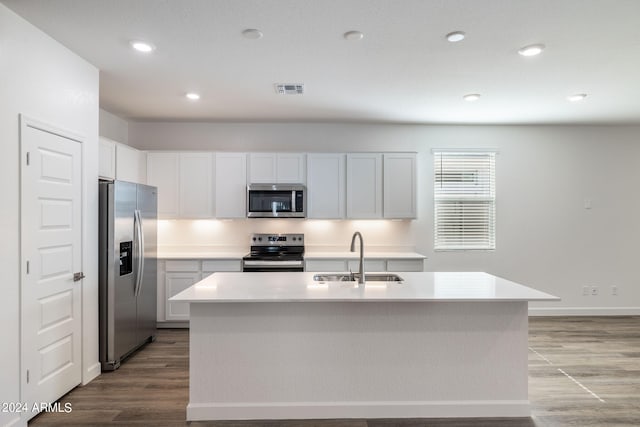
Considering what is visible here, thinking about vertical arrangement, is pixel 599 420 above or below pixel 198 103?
below

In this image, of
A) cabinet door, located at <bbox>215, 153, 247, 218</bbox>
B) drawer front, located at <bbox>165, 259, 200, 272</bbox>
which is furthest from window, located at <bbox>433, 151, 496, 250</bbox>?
drawer front, located at <bbox>165, 259, 200, 272</bbox>

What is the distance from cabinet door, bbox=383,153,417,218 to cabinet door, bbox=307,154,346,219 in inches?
22.9

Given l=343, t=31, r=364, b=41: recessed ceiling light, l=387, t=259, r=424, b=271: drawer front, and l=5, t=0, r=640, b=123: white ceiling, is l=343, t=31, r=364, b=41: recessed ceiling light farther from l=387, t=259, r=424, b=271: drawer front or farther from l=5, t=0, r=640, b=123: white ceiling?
l=387, t=259, r=424, b=271: drawer front

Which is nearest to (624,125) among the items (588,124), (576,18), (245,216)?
(588,124)

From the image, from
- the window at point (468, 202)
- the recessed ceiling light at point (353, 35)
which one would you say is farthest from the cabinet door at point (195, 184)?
the window at point (468, 202)

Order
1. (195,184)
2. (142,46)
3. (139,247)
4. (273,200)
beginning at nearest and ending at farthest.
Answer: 1. (142,46)
2. (139,247)
3. (273,200)
4. (195,184)

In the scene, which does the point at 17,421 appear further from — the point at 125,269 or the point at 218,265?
the point at 218,265

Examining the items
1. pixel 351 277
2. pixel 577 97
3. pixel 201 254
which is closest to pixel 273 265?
pixel 201 254

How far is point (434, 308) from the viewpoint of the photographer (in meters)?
2.59

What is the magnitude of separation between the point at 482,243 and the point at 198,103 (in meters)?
4.20

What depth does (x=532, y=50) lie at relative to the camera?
114 inches

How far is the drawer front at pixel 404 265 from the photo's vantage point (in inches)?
184

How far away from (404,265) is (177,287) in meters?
2.80

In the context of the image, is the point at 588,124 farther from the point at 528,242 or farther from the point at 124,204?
the point at 124,204
